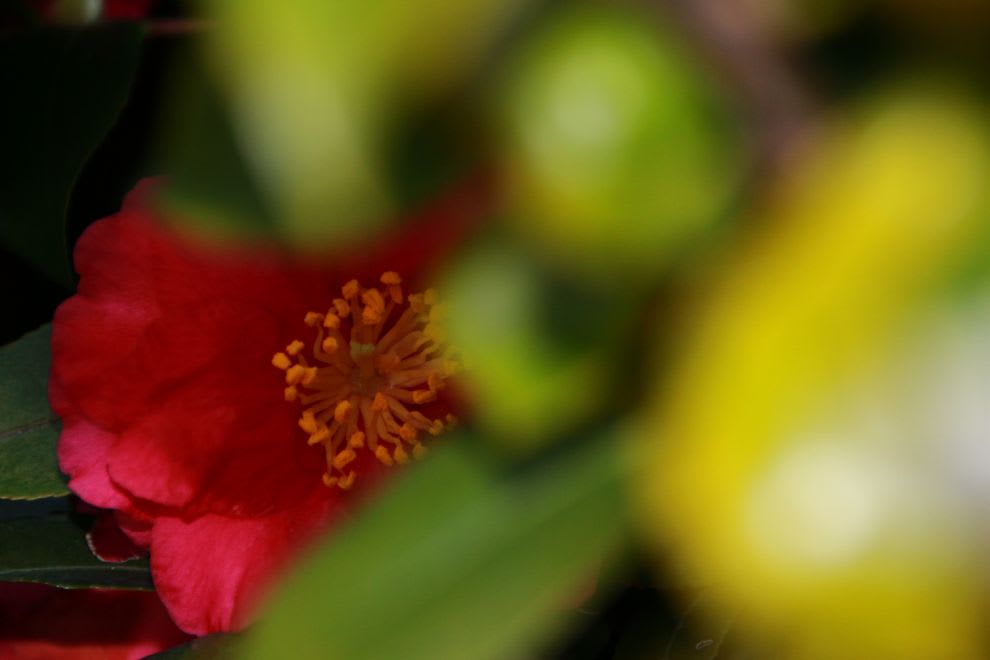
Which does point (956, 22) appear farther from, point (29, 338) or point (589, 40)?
point (29, 338)

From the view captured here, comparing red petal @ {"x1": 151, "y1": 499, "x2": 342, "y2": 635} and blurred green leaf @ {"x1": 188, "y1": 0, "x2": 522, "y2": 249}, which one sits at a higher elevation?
blurred green leaf @ {"x1": 188, "y1": 0, "x2": 522, "y2": 249}

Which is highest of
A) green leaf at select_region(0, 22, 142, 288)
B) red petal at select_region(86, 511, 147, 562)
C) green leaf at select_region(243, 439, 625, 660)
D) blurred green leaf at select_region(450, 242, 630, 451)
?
green leaf at select_region(0, 22, 142, 288)

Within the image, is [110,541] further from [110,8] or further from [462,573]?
[462,573]

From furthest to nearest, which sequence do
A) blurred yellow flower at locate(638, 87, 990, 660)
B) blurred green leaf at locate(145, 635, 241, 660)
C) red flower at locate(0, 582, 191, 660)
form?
1. red flower at locate(0, 582, 191, 660)
2. blurred green leaf at locate(145, 635, 241, 660)
3. blurred yellow flower at locate(638, 87, 990, 660)

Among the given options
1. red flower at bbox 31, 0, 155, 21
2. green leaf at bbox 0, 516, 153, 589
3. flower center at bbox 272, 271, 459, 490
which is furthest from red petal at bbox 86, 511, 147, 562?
red flower at bbox 31, 0, 155, 21

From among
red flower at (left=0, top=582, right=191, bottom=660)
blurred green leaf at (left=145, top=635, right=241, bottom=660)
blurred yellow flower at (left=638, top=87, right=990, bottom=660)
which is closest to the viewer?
blurred yellow flower at (left=638, top=87, right=990, bottom=660)

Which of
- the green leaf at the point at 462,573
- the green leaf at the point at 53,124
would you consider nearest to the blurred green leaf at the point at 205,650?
the green leaf at the point at 53,124

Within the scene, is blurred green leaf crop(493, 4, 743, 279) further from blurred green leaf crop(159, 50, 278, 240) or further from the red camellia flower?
the red camellia flower

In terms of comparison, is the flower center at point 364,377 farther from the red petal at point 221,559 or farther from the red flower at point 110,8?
the red flower at point 110,8
